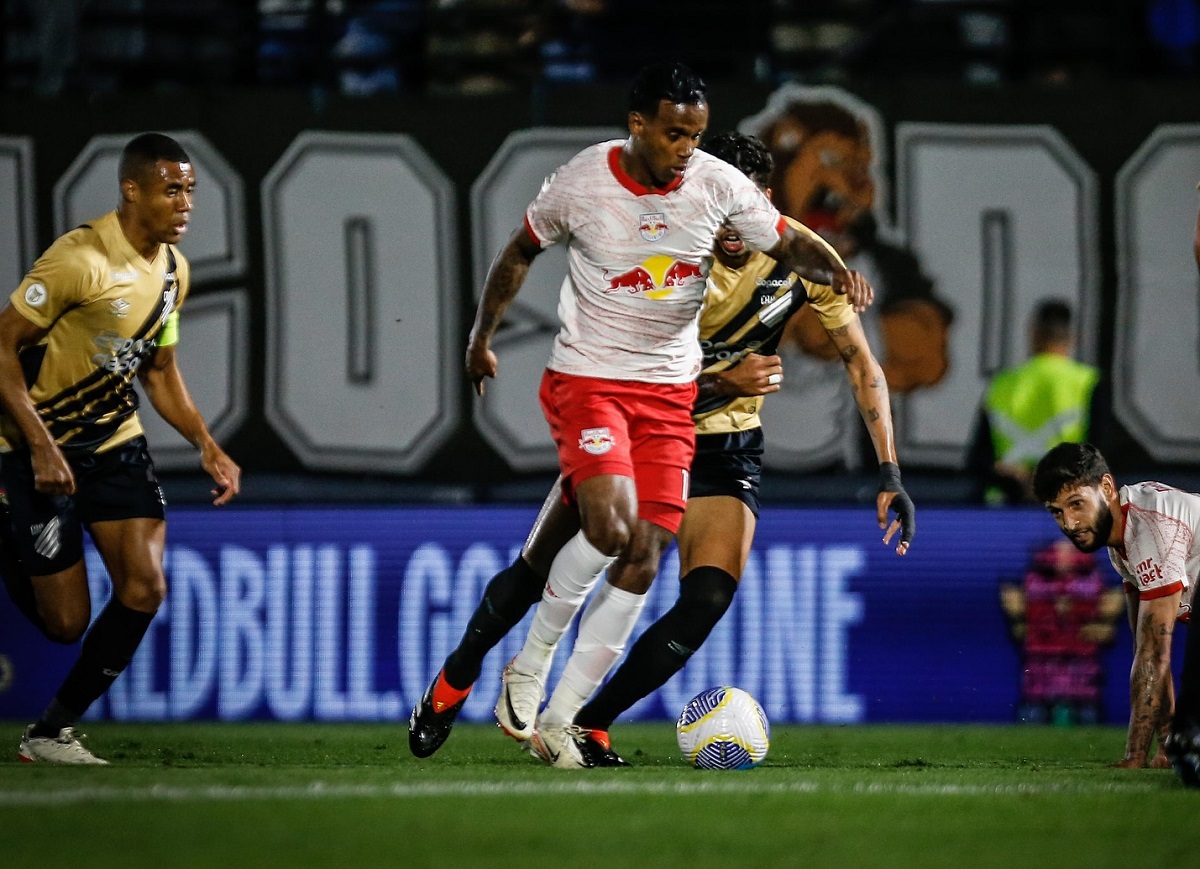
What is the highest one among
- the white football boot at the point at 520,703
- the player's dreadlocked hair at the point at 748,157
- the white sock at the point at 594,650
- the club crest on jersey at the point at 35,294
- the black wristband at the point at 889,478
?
the player's dreadlocked hair at the point at 748,157

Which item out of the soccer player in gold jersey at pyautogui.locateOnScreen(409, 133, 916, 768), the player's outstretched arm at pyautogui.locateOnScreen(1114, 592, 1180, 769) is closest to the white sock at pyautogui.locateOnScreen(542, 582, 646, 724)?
the soccer player in gold jersey at pyautogui.locateOnScreen(409, 133, 916, 768)

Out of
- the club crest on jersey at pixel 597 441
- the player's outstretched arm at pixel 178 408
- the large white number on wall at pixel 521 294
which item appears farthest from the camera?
the large white number on wall at pixel 521 294

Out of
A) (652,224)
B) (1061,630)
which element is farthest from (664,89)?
(1061,630)

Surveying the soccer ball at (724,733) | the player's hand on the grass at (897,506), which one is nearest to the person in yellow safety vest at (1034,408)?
the player's hand on the grass at (897,506)

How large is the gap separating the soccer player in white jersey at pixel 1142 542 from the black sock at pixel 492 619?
182cm

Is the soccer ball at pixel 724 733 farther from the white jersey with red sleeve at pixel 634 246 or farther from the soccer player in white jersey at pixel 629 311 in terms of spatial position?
the white jersey with red sleeve at pixel 634 246

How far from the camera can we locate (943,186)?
10172 mm

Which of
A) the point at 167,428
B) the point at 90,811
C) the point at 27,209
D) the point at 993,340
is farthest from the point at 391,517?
the point at 90,811

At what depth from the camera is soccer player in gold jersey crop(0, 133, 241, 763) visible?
644 cm

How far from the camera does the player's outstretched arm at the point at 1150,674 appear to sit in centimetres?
602

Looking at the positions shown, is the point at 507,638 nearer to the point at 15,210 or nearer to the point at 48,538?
the point at 48,538

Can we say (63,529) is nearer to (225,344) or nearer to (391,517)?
(391,517)

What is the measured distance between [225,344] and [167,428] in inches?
23.1

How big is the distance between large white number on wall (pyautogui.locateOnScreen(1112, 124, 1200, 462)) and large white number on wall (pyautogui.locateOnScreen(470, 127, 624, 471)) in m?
3.03
